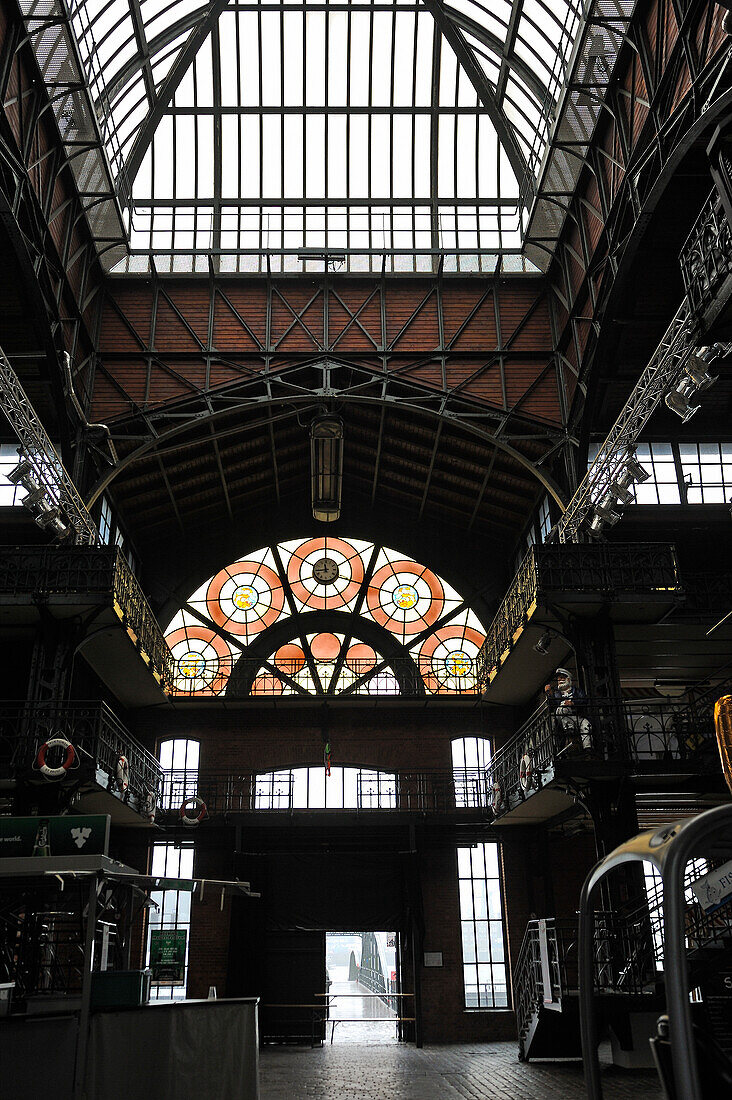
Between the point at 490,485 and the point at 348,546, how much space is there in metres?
5.49

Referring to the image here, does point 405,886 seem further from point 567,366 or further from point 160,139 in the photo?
point 160,139

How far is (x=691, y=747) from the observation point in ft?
61.5

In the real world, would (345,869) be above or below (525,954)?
above

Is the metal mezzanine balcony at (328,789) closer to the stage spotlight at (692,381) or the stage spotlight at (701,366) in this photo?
the stage spotlight at (692,381)

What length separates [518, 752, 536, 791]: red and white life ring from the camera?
1908cm

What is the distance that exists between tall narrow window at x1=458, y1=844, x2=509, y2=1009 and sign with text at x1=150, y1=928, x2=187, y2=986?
794 cm

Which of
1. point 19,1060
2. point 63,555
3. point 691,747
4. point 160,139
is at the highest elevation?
point 160,139

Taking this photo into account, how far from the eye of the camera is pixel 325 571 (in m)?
29.5

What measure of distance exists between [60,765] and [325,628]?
13.5m

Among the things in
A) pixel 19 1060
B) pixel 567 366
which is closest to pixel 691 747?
pixel 567 366

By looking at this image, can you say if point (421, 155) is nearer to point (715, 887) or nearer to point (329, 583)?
point (329, 583)

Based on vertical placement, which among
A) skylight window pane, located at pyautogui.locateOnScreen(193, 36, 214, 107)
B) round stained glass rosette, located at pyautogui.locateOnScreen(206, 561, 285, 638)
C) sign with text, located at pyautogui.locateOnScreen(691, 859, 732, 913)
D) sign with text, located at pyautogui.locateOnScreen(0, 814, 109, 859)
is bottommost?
sign with text, located at pyautogui.locateOnScreen(691, 859, 732, 913)

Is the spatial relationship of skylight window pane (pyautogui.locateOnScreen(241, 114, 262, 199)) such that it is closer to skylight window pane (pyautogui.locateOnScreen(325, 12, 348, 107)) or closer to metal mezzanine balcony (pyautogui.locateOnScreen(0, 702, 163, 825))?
skylight window pane (pyautogui.locateOnScreen(325, 12, 348, 107))

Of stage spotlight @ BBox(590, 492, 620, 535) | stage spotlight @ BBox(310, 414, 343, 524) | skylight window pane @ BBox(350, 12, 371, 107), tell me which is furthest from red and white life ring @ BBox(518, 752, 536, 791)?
skylight window pane @ BBox(350, 12, 371, 107)
